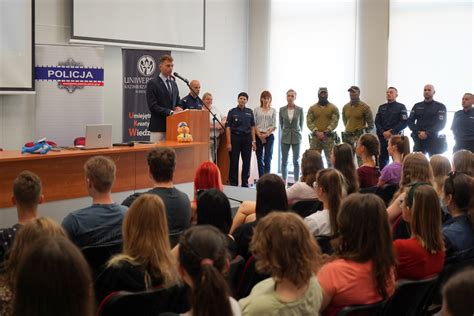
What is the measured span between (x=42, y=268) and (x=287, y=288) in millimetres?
1047

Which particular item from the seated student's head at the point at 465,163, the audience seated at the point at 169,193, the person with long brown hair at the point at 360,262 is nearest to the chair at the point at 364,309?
the person with long brown hair at the point at 360,262

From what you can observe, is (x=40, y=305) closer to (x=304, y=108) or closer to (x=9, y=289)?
(x=9, y=289)

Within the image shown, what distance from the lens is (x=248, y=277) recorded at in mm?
2990

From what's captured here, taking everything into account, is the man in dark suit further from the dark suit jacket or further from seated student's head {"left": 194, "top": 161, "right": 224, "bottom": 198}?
seated student's head {"left": 194, "top": 161, "right": 224, "bottom": 198}

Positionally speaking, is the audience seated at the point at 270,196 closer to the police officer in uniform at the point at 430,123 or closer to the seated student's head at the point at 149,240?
the seated student's head at the point at 149,240

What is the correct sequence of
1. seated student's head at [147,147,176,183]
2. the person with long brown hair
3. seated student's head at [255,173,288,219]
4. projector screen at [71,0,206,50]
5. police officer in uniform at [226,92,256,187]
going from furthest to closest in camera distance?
police officer in uniform at [226,92,256,187] < projector screen at [71,0,206,50] < seated student's head at [147,147,176,183] < seated student's head at [255,173,288,219] < the person with long brown hair

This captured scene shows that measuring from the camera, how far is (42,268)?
1.29 m

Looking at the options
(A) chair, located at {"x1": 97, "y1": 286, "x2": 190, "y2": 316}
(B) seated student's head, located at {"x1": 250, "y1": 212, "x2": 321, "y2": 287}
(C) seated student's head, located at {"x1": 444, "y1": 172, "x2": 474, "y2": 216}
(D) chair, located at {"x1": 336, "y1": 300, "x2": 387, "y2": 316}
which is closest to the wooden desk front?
(A) chair, located at {"x1": 97, "y1": 286, "x2": 190, "y2": 316}

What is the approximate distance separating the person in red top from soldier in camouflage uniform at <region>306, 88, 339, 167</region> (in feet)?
21.3

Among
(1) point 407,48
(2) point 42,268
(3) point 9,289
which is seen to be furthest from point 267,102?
(2) point 42,268

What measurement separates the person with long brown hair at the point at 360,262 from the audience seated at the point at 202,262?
1.98 feet

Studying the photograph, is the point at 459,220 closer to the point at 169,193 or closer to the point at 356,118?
the point at 169,193

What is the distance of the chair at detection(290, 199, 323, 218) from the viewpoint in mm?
4094

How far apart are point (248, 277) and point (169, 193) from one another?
852 millimetres
